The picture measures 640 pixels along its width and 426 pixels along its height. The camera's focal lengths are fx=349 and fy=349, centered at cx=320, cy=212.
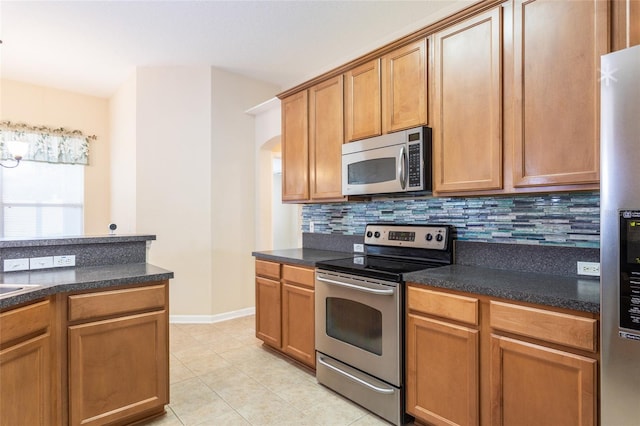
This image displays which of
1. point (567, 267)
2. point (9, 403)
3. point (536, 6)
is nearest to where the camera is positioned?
point (9, 403)

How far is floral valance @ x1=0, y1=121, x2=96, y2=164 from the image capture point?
178 inches

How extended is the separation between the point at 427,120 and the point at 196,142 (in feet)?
9.65

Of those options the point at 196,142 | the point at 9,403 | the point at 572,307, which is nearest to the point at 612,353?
the point at 572,307

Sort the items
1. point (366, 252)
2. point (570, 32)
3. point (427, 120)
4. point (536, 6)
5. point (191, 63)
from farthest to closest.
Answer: point (191, 63) < point (366, 252) < point (427, 120) < point (536, 6) < point (570, 32)

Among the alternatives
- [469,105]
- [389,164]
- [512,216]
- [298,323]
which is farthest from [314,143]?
[512,216]

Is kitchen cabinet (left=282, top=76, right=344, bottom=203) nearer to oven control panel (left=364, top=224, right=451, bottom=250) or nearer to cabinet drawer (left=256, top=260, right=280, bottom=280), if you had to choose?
oven control panel (left=364, top=224, right=451, bottom=250)

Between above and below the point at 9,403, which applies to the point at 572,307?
above

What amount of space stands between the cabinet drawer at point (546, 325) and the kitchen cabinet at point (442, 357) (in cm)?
13

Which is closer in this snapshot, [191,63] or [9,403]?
[9,403]

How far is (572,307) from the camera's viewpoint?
1434 millimetres

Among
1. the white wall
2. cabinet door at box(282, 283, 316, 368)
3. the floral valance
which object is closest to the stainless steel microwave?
cabinet door at box(282, 283, 316, 368)

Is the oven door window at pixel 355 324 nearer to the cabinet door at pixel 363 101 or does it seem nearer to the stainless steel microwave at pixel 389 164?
the stainless steel microwave at pixel 389 164

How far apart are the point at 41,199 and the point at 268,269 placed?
382 cm

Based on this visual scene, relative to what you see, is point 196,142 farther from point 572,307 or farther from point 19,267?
point 572,307
